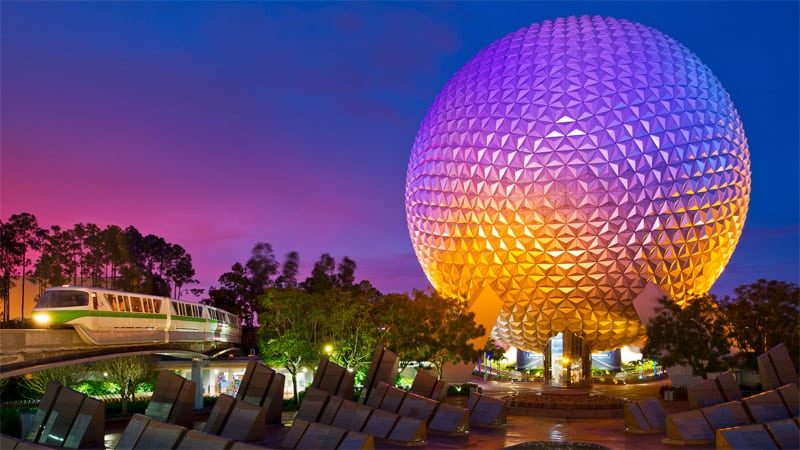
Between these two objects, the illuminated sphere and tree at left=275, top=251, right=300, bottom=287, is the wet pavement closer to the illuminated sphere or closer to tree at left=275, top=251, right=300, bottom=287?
the illuminated sphere

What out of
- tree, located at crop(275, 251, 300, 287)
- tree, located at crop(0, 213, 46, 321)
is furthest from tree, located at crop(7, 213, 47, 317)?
tree, located at crop(275, 251, 300, 287)

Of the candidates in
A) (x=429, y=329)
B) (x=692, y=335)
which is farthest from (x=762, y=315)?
(x=429, y=329)

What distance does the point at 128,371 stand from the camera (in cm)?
4003

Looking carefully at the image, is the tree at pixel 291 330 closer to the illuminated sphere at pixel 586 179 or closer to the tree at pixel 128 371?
the tree at pixel 128 371

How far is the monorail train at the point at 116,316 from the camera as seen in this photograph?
27250mm

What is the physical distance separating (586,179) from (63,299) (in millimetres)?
29830

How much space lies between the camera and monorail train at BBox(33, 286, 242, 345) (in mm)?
27250

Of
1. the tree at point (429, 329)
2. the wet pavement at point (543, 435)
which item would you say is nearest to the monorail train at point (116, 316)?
the wet pavement at point (543, 435)

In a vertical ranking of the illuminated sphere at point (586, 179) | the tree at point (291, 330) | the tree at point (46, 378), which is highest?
the illuminated sphere at point (586, 179)

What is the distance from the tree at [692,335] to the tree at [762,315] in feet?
2.80

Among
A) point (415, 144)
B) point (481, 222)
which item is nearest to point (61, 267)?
point (415, 144)

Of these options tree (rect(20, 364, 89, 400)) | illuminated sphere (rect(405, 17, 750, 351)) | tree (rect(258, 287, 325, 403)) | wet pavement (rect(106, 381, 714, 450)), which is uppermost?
illuminated sphere (rect(405, 17, 750, 351))

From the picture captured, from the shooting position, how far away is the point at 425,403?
27391 mm

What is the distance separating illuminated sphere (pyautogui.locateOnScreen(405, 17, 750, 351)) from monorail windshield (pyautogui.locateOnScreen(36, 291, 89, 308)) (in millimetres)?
26101
